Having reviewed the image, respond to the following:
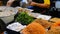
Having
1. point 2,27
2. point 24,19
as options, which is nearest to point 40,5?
point 24,19

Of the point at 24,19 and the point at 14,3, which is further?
the point at 14,3

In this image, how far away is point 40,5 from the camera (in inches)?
64.2

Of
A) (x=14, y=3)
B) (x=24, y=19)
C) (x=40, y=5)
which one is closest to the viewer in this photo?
(x=24, y=19)

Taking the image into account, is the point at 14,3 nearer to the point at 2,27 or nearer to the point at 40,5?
the point at 40,5

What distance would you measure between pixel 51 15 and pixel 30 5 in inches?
14.2

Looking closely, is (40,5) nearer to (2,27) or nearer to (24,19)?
(24,19)

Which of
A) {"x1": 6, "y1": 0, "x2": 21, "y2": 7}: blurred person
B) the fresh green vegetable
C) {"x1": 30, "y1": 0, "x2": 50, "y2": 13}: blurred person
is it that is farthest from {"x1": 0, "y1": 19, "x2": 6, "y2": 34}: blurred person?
{"x1": 6, "y1": 0, "x2": 21, "y2": 7}: blurred person

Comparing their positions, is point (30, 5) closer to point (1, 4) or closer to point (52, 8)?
point (52, 8)

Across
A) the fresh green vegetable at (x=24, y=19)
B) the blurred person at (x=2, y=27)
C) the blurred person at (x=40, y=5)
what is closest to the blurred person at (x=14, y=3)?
the blurred person at (x=40, y=5)

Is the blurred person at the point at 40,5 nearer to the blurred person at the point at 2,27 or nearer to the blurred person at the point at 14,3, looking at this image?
the blurred person at the point at 14,3

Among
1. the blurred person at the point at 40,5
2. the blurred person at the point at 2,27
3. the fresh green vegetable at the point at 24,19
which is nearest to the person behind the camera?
the blurred person at the point at 2,27

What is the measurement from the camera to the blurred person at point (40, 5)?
63.0 inches

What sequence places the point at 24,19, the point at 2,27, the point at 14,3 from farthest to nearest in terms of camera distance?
the point at 14,3 < the point at 24,19 < the point at 2,27

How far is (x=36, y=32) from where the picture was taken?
1.03 m
